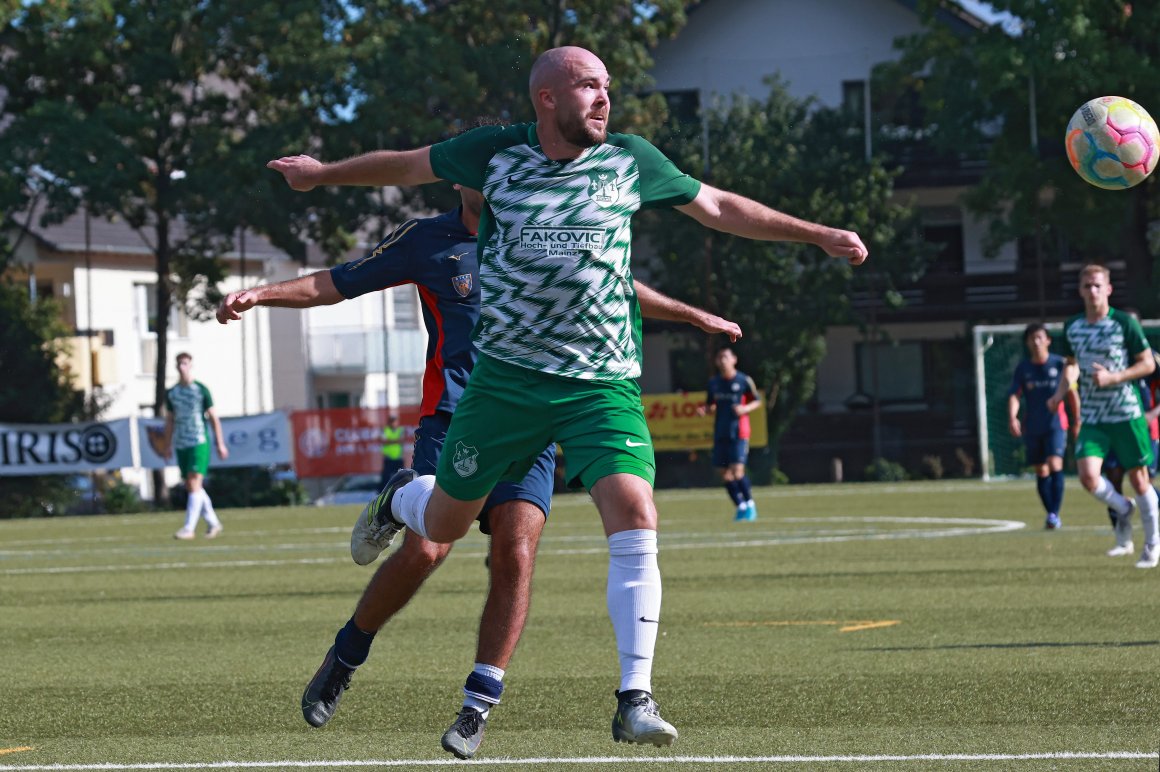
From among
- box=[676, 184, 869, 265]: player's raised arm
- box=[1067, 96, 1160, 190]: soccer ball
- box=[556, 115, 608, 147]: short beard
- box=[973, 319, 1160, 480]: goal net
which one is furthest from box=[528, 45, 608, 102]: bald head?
box=[973, 319, 1160, 480]: goal net

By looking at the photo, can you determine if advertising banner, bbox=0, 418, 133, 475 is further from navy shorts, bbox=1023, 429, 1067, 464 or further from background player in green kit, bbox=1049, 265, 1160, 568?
background player in green kit, bbox=1049, 265, 1160, 568

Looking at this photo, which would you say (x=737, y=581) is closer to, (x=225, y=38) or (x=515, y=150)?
(x=515, y=150)

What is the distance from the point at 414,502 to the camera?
6.81 metres

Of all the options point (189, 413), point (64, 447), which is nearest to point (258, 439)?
point (64, 447)

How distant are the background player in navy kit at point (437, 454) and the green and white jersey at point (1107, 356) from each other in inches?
293

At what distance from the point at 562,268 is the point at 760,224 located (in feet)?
2.20

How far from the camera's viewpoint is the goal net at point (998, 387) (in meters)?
34.9

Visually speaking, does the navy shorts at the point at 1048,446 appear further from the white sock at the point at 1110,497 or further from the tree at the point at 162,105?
the tree at the point at 162,105

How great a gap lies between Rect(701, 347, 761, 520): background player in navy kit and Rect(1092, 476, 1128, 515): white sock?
844cm

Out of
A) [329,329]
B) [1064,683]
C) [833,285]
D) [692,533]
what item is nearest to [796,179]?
[833,285]

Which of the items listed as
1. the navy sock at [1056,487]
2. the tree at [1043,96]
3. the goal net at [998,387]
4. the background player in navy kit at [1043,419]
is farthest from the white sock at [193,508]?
the tree at [1043,96]

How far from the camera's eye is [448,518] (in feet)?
21.1

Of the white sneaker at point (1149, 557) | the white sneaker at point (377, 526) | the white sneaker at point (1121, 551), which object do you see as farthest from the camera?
the white sneaker at point (1121, 551)

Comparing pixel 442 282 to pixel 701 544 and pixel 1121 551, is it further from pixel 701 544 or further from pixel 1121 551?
pixel 701 544
